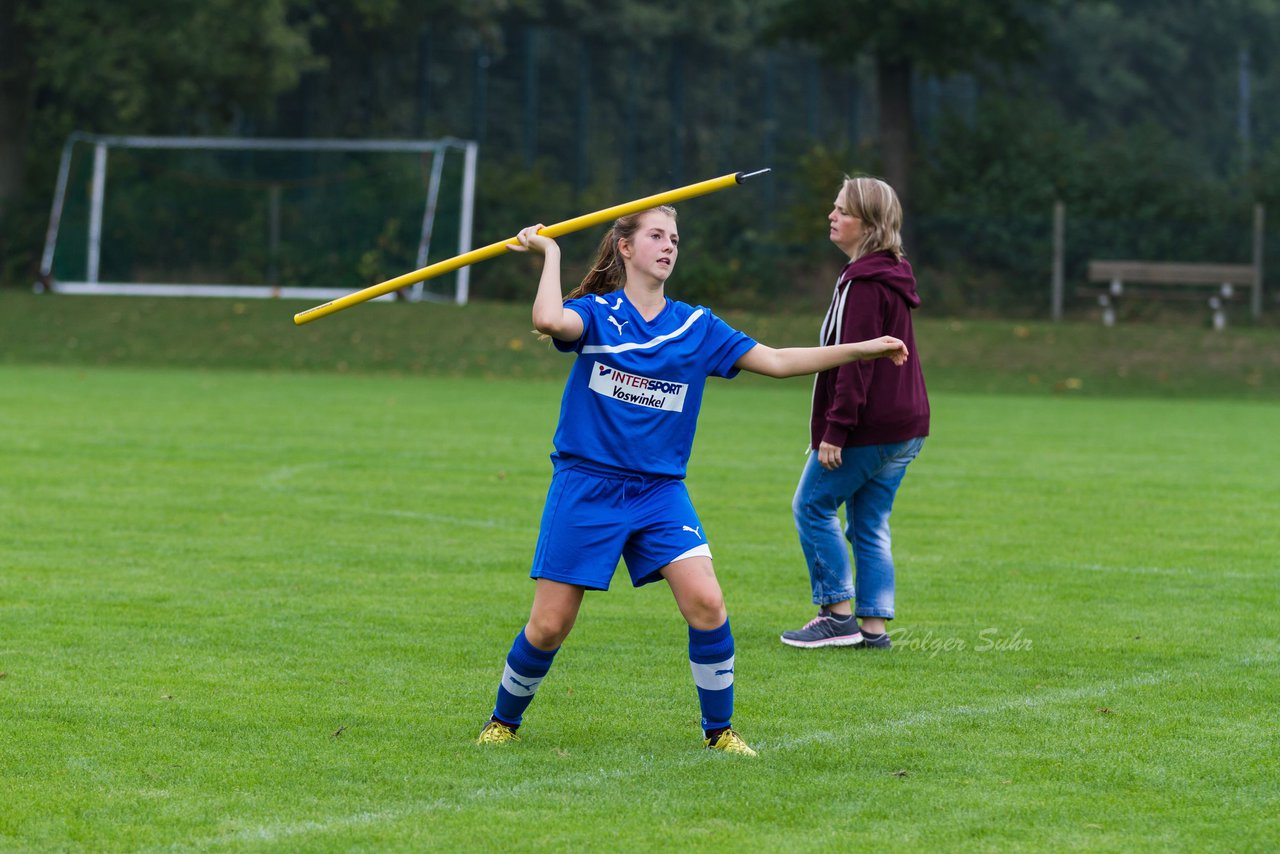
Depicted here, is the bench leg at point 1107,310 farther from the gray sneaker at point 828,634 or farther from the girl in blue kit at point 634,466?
the girl in blue kit at point 634,466

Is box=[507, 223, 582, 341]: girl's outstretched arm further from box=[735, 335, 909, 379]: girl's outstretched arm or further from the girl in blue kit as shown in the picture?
box=[735, 335, 909, 379]: girl's outstretched arm

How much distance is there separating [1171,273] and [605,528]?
93.4 feet

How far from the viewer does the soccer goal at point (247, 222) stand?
3161cm

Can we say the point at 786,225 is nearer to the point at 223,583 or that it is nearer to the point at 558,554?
the point at 223,583

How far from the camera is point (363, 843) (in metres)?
4.63

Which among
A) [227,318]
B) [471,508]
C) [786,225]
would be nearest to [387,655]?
[471,508]

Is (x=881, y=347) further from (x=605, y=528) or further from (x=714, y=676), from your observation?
(x=714, y=676)

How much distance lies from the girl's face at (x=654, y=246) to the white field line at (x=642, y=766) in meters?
1.57

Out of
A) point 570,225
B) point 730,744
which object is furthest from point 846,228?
point 730,744

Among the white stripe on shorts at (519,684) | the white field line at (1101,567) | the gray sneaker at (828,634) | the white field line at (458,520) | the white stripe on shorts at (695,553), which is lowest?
the white field line at (458,520)

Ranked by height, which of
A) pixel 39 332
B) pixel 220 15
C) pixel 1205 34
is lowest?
pixel 39 332

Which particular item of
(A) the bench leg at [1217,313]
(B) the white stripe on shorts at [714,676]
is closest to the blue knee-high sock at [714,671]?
(B) the white stripe on shorts at [714,676]

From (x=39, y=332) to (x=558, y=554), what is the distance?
26.2 meters

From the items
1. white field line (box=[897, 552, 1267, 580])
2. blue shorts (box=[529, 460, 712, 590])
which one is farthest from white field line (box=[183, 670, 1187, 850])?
white field line (box=[897, 552, 1267, 580])
